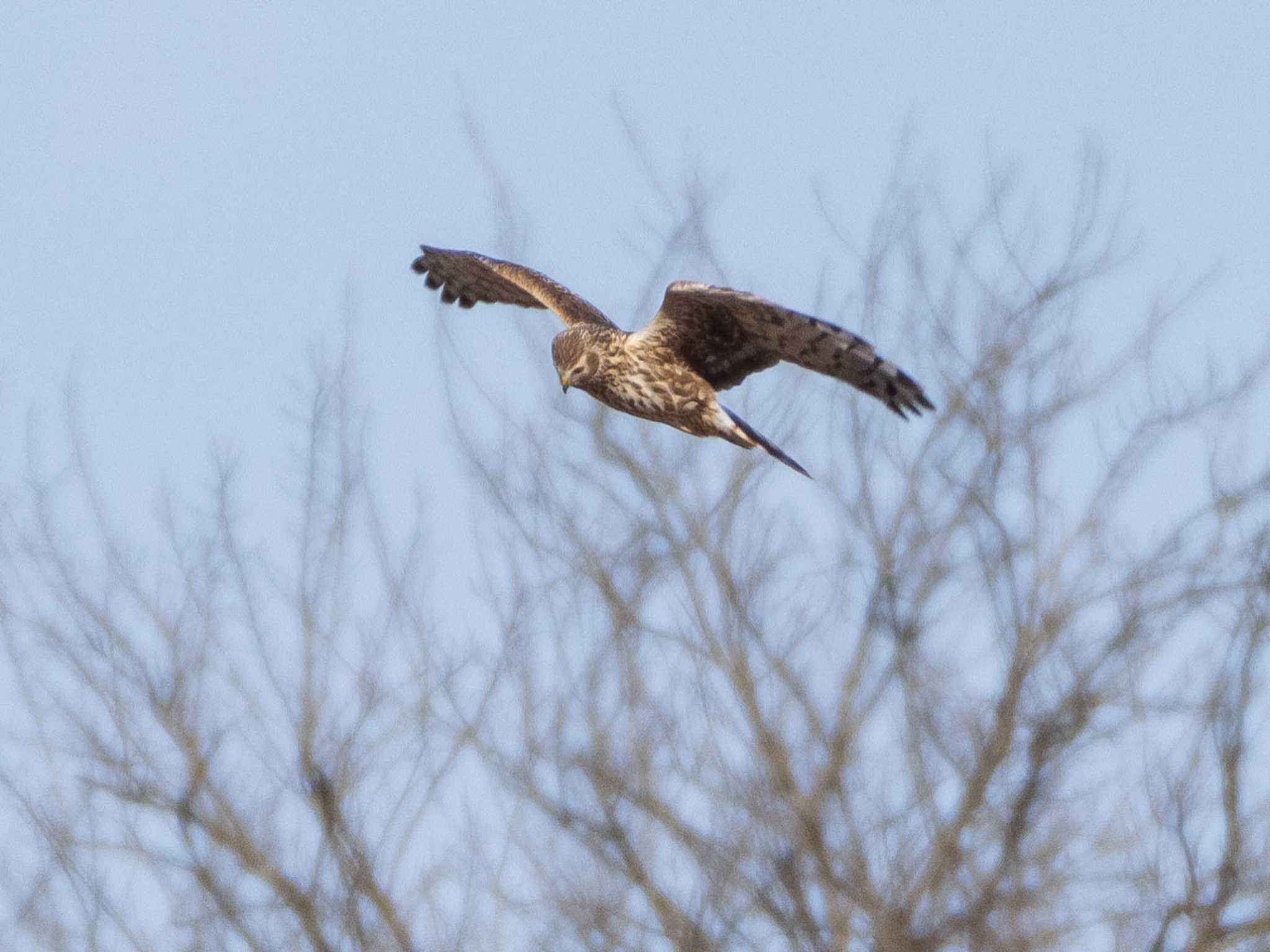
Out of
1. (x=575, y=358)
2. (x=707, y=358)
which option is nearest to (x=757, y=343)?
(x=707, y=358)

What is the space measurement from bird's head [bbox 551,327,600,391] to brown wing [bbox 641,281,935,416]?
0.23 m

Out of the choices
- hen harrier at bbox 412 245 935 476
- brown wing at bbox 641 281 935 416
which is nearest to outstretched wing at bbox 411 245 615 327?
hen harrier at bbox 412 245 935 476

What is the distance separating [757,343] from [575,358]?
666 millimetres

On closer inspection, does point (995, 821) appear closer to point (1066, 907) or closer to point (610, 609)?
point (1066, 907)

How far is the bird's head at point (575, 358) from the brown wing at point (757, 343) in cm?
23

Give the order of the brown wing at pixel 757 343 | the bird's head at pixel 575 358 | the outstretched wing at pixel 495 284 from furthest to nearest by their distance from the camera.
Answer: the outstretched wing at pixel 495 284 → the bird's head at pixel 575 358 → the brown wing at pixel 757 343

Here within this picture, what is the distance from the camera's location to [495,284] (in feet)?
26.5

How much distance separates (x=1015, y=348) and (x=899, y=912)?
2.73 m

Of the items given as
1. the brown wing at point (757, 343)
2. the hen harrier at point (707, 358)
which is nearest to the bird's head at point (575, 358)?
the hen harrier at point (707, 358)

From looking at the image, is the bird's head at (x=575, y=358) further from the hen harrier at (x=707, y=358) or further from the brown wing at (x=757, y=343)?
the brown wing at (x=757, y=343)

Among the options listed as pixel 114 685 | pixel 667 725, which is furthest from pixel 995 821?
pixel 114 685

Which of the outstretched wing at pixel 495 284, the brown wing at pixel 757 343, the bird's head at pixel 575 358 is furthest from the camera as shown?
the outstretched wing at pixel 495 284

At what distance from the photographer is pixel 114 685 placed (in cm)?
812

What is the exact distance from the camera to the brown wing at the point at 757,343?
19.7 ft
